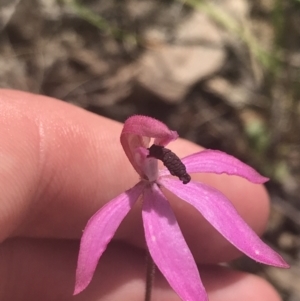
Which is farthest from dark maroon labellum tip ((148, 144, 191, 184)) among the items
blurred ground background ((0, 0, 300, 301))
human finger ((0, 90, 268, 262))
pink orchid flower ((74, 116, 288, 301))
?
blurred ground background ((0, 0, 300, 301))

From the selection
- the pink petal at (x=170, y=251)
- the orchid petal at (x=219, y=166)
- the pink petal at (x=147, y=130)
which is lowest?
the pink petal at (x=170, y=251)

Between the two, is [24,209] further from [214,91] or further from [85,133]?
[214,91]

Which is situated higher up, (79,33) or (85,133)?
(79,33)

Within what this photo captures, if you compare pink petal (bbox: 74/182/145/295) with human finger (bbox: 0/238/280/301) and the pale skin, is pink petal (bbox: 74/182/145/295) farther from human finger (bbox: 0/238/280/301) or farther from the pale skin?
human finger (bbox: 0/238/280/301)

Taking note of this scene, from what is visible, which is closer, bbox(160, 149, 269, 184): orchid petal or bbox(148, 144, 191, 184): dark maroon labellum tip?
bbox(148, 144, 191, 184): dark maroon labellum tip

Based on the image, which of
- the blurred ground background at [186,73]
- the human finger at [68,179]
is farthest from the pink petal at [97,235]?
the blurred ground background at [186,73]

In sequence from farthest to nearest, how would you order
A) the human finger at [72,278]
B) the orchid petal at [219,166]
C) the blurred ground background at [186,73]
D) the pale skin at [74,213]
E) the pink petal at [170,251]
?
the blurred ground background at [186,73], the human finger at [72,278], the pale skin at [74,213], the orchid petal at [219,166], the pink petal at [170,251]

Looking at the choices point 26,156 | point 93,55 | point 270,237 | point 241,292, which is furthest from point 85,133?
point 93,55

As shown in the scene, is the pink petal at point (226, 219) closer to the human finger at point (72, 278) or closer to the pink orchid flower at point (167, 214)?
the pink orchid flower at point (167, 214)
